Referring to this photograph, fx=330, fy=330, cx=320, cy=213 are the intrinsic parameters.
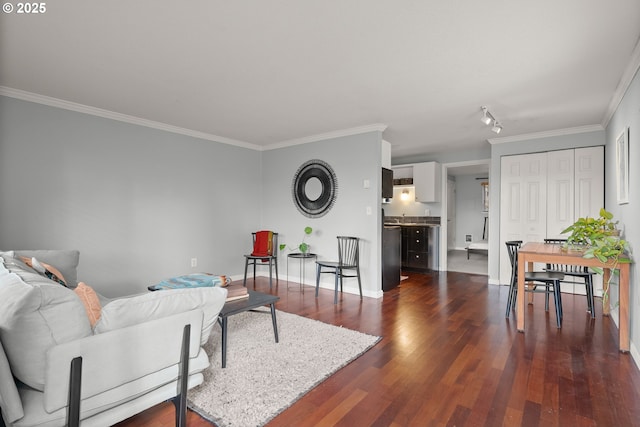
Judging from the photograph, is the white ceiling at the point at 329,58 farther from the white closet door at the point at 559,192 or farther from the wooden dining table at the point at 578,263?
the wooden dining table at the point at 578,263

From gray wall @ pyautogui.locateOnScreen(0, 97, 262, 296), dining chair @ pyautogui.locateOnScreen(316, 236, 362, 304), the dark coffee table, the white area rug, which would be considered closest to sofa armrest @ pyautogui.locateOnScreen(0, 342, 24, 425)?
the white area rug

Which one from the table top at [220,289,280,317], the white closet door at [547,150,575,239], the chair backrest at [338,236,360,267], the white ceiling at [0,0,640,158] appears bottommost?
the table top at [220,289,280,317]

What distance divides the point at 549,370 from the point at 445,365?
0.73 metres

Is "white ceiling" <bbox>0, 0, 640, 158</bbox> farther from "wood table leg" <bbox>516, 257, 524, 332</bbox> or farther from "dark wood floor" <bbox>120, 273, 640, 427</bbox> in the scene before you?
"dark wood floor" <bbox>120, 273, 640, 427</bbox>

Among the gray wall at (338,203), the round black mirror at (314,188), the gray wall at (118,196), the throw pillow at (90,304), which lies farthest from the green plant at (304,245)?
the throw pillow at (90,304)

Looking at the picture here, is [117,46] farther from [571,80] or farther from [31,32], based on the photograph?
[571,80]

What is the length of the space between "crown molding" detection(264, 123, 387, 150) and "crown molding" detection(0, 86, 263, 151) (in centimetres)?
75

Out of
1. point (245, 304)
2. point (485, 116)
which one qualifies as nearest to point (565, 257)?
point (485, 116)

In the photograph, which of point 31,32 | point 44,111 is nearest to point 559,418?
point 31,32

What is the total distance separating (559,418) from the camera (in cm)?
184

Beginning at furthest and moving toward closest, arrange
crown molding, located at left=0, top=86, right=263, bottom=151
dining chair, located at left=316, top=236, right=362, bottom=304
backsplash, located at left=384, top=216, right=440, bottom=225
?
backsplash, located at left=384, top=216, right=440, bottom=225 → dining chair, located at left=316, top=236, right=362, bottom=304 → crown molding, located at left=0, top=86, right=263, bottom=151

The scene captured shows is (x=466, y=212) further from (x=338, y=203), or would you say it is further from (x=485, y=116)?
(x=485, y=116)

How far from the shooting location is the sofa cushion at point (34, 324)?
125cm

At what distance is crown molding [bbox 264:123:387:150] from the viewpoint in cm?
454
